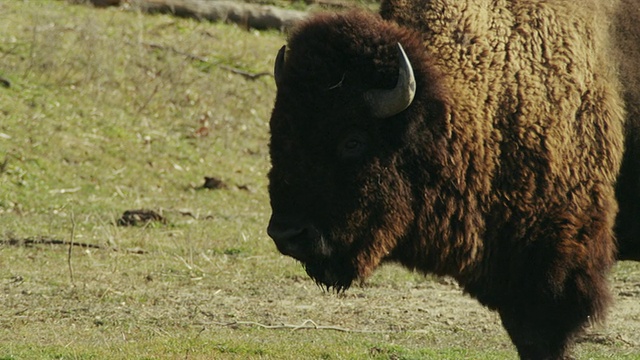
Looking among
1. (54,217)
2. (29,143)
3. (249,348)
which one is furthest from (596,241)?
(29,143)

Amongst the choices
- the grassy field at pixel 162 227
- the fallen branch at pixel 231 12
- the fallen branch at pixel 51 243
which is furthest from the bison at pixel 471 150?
the fallen branch at pixel 231 12

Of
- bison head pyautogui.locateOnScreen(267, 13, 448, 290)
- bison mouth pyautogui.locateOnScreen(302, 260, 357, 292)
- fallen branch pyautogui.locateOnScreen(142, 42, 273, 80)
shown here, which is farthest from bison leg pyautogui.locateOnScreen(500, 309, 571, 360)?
fallen branch pyautogui.locateOnScreen(142, 42, 273, 80)

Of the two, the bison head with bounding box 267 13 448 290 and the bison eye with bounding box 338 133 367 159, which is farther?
the bison eye with bounding box 338 133 367 159

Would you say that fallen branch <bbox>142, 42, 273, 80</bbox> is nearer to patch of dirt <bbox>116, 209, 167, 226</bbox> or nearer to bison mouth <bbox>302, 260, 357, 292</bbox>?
patch of dirt <bbox>116, 209, 167, 226</bbox>

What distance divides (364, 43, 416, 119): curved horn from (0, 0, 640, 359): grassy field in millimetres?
1359

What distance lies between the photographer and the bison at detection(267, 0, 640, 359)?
598cm

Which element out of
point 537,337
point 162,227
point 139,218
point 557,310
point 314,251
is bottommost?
point 162,227

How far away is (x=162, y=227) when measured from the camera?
1190 centimetres

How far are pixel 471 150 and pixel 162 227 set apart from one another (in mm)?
6274

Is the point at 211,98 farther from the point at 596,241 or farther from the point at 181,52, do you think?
the point at 596,241

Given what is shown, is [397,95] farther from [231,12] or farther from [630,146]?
[231,12]

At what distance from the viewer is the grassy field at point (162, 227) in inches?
311

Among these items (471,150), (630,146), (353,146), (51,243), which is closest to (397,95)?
(353,146)

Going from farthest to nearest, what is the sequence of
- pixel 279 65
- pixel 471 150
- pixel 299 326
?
pixel 299 326 < pixel 279 65 < pixel 471 150
